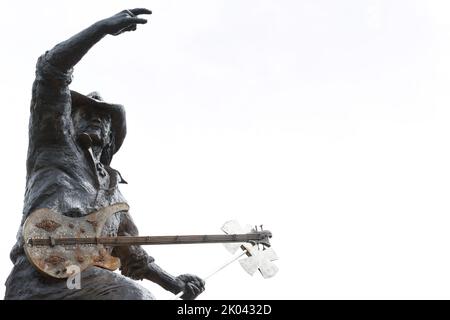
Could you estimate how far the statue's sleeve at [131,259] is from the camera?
7.38m

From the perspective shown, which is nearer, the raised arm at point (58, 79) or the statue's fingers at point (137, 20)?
the raised arm at point (58, 79)

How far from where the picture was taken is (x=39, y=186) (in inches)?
265

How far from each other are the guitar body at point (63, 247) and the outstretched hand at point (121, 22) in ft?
4.71

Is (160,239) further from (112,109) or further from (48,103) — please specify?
(112,109)

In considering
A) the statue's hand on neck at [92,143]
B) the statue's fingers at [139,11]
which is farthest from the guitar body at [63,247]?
the statue's fingers at [139,11]

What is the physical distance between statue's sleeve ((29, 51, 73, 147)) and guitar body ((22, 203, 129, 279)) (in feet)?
2.65

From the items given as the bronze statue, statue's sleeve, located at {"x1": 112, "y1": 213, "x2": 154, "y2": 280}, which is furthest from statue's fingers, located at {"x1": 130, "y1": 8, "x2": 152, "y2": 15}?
statue's sleeve, located at {"x1": 112, "y1": 213, "x2": 154, "y2": 280}

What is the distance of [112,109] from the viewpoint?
8.07 metres

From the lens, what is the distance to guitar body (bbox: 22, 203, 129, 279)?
607 cm

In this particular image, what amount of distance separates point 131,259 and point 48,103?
4.80 feet

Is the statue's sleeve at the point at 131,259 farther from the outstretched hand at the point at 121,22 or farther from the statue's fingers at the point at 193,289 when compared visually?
the outstretched hand at the point at 121,22

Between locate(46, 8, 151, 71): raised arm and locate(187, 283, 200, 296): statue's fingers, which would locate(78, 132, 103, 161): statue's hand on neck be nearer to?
locate(46, 8, 151, 71): raised arm

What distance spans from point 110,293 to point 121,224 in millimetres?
1496
